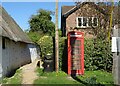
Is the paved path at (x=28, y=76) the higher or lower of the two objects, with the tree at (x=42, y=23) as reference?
lower

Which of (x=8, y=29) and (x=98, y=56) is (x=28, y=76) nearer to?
(x=8, y=29)

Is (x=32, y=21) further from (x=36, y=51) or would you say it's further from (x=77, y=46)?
(x=77, y=46)

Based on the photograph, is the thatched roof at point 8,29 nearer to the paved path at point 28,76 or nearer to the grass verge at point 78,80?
the paved path at point 28,76

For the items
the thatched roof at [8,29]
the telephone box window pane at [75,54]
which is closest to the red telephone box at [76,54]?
the telephone box window pane at [75,54]

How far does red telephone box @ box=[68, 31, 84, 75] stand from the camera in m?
18.9

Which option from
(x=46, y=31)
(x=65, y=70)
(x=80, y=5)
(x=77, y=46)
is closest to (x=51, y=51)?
(x=65, y=70)

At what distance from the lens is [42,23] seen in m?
71.5

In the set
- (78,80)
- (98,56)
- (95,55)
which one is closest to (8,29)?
(78,80)

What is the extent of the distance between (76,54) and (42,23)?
5293cm

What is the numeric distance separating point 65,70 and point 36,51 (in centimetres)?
2146

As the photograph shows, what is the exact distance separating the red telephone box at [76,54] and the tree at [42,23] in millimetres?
50431

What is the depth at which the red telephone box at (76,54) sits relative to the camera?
18875mm

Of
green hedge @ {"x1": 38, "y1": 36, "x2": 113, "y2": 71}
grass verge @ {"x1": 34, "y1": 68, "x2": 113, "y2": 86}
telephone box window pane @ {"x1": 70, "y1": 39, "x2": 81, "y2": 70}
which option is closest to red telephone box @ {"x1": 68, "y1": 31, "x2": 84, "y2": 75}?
telephone box window pane @ {"x1": 70, "y1": 39, "x2": 81, "y2": 70}

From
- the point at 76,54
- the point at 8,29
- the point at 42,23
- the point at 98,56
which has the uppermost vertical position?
the point at 42,23
